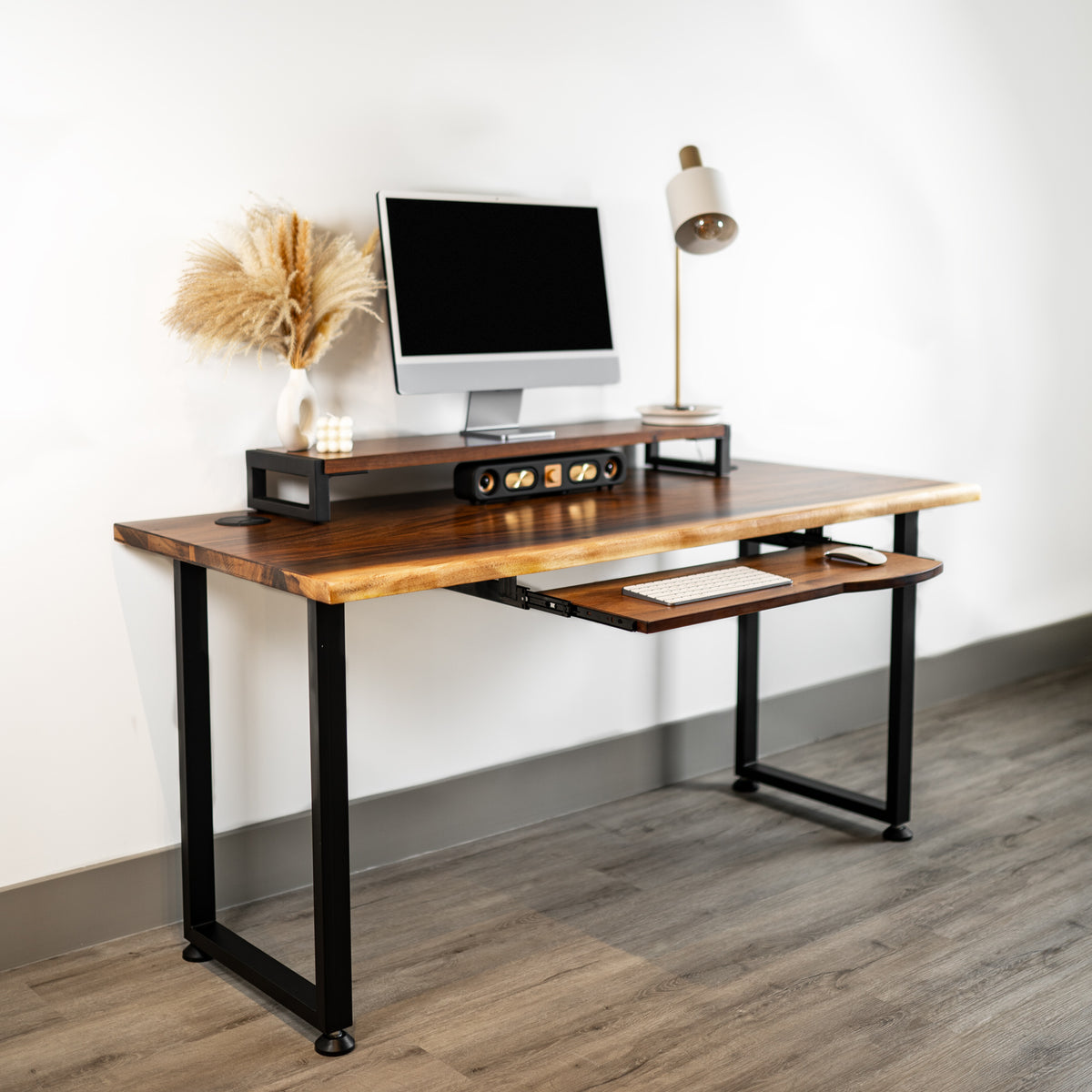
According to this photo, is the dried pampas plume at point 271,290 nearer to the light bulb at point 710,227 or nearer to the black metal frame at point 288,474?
the black metal frame at point 288,474

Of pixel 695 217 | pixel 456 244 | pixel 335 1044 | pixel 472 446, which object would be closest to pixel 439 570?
pixel 472 446

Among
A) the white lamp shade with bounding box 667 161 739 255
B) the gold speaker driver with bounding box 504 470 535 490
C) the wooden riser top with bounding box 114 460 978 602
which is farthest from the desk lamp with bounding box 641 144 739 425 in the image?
the gold speaker driver with bounding box 504 470 535 490

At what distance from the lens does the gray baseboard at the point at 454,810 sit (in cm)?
230

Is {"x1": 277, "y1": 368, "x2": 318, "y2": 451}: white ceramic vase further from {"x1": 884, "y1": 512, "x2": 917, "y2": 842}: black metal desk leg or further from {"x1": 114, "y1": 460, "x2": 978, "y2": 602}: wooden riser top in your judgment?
{"x1": 884, "y1": 512, "x2": 917, "y2": 842}: black metal desk leg

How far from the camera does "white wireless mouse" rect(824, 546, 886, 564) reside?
7.59 ft

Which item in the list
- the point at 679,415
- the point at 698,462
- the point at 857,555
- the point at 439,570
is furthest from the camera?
the point at 698,462

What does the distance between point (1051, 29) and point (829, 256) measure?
1214 mm

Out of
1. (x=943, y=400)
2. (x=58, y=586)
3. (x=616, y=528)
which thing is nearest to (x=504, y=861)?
(x=616, y=528)

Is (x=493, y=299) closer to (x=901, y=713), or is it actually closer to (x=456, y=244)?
(x=456, y=244)

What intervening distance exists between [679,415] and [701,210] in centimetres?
44

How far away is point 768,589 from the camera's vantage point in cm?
211

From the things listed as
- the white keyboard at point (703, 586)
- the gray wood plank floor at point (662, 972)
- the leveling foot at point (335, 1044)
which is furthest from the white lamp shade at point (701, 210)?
the leveling foot at point (335, 1044)

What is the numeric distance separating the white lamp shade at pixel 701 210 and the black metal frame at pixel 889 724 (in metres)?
0.65

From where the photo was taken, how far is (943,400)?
3.76 meters
